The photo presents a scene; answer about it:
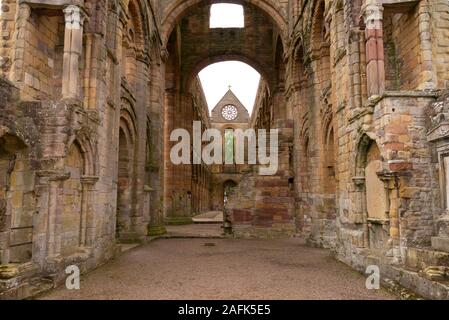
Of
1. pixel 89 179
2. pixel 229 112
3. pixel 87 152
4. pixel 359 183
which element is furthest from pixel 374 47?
pixel 229 112

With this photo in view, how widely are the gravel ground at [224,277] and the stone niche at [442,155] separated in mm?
1213

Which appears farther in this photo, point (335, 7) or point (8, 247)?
point (335, 7)

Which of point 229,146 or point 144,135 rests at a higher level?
point 229,146

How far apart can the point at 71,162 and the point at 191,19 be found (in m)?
17.1

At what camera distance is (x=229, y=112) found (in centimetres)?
4622

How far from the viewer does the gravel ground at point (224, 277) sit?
5.36 m

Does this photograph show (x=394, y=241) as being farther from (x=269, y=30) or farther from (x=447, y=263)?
(x=269, y=30)

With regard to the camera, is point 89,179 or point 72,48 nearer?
point 72,48

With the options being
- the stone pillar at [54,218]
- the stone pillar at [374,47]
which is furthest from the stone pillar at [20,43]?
the stone pillar at [374,47]

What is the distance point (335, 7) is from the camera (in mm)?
8781

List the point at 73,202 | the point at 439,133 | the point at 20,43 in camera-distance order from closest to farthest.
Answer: the point at 439,133 < the point at 20,43 < the point at 73,202

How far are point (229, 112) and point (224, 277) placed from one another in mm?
40460

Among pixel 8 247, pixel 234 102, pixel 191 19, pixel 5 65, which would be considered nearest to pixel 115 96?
pixel 5 65

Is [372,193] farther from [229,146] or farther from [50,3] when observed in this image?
[229,146]
